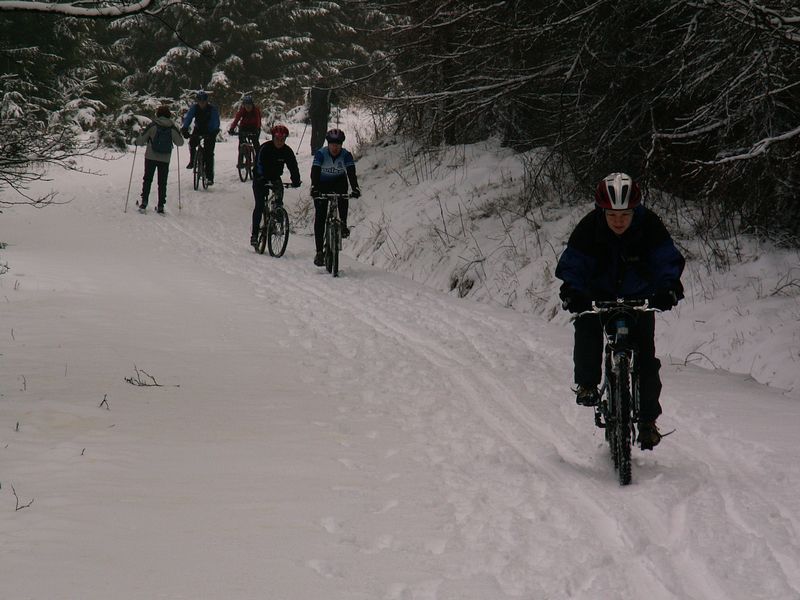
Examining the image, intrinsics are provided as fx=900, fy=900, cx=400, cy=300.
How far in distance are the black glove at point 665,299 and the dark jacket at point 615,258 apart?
0.18 m

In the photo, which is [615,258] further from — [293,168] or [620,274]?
[293,168]

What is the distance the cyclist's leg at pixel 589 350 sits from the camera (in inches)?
216

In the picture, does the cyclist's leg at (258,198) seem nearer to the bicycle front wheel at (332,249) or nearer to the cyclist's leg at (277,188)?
the cyclist's leg at (277,188)

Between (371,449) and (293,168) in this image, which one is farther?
(293,168)

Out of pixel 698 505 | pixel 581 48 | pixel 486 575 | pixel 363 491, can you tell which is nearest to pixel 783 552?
pixel 698 505

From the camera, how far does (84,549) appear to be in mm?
3928

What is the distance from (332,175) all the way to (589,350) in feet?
27.4

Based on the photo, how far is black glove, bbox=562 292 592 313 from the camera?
17.1 ft

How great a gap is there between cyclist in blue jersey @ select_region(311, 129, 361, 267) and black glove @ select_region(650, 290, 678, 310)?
8310mm

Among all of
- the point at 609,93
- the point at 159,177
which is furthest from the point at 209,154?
the point at 609,93

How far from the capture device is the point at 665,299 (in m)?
5.05

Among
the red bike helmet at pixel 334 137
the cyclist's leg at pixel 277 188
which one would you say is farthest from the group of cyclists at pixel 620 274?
the cyclist's leg at pixel 277 188

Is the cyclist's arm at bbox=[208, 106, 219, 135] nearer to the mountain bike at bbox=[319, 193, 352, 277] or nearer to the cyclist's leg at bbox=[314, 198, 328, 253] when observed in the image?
the cyclist's leg at bbox=[314, 198, 328, 253]

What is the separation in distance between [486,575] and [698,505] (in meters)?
1.50
